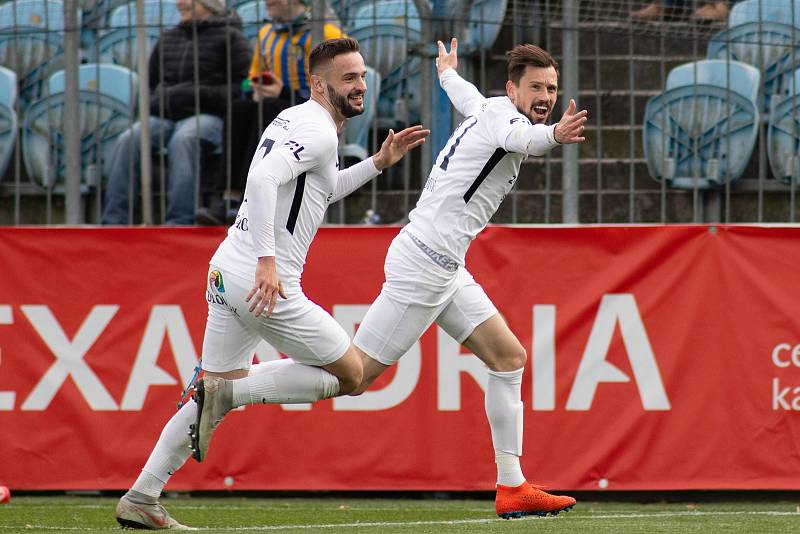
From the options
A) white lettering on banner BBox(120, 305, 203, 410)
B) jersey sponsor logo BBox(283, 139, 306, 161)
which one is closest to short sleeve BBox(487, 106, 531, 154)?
jersey sponsor logo BBox(283, 139, 306, 161)

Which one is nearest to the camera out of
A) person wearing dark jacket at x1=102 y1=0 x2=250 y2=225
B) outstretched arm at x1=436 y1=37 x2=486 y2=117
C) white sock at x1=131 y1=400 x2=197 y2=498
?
white sock at x1=131 y1=400 x2=197 y2=498

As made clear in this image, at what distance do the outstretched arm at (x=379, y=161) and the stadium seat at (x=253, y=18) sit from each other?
2465 millimetres

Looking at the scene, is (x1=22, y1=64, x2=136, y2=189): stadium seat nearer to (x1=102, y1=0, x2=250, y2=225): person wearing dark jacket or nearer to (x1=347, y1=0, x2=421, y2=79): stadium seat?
(x1=102, y1=0, x2=250, y2=225): person wearing dark jacket

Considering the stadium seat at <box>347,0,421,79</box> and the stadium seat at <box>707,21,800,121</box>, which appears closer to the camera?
the stadium seat at <box>707,21,800,121</box>

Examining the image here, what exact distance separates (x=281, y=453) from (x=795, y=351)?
10.4 ft

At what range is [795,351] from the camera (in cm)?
838

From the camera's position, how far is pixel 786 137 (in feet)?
28.0

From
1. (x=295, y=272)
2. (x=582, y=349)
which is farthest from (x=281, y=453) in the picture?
(x=295, y=272)

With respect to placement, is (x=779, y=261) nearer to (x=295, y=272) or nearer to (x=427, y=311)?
(x=427, y=311)

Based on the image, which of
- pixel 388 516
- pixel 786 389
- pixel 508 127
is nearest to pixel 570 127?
pixel 508 127

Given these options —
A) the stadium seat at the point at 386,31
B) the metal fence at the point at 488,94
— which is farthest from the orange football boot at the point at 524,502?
the stadium seat at the point at 386,31

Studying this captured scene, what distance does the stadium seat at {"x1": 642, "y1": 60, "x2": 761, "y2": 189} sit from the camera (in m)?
8.54

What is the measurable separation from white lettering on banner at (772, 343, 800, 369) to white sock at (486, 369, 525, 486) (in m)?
2.22

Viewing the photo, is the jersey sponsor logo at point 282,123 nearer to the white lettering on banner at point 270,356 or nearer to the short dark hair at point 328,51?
the short dark hair at point 328,51
